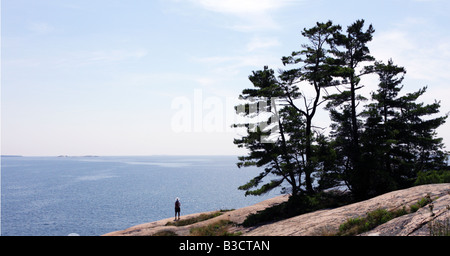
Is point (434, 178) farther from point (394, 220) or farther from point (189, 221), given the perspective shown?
point (189, 221)

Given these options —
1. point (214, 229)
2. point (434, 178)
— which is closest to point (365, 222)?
point (434, 178)

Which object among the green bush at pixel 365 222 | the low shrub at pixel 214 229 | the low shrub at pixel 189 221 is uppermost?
the green bush at pixel 365 222

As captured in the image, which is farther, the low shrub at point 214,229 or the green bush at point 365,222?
the low shrub at point 214,229

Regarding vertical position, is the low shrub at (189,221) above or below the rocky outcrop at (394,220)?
below

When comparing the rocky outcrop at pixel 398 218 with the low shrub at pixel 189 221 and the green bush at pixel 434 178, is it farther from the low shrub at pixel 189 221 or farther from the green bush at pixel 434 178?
the low shrub at pixel 189 221

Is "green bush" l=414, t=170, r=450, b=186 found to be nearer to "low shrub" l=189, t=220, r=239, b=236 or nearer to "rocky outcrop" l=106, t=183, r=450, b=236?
"rocky outcrop" l=106, t=183, r=450, b=236

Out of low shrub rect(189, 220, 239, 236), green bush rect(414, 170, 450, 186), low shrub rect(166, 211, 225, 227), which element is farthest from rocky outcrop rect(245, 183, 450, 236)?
low shrub rect(166, 211, 225, 227)

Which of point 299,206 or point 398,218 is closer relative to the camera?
point 398,218

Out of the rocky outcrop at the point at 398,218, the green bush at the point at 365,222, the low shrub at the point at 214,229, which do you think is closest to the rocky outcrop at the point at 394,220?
the rocky outcrop at the point at 398,218

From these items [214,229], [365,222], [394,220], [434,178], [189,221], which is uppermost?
[434,178]

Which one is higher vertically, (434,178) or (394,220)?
(434,178)

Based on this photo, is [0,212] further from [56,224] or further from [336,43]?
[336,43]

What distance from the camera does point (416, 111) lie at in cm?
2844
